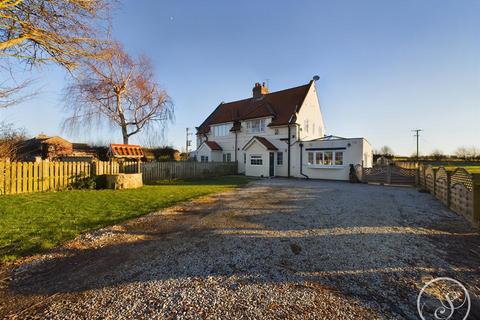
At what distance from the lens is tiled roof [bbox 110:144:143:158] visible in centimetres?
1664

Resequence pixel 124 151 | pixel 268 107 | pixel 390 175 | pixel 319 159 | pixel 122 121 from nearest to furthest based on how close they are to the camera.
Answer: pixel 390 175
pixel 124 151
pixel 319 159
pixel 122 121
pixel 268 107

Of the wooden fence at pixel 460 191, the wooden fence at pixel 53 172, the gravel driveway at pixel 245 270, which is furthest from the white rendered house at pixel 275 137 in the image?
the gravel driveway at pixel 245 270

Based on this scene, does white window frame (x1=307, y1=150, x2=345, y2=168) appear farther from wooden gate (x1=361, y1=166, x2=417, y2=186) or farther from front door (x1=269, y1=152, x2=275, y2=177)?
front door (x1=269, y1=152, x2=275, y2=177)

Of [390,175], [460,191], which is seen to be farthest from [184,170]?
[460,191]

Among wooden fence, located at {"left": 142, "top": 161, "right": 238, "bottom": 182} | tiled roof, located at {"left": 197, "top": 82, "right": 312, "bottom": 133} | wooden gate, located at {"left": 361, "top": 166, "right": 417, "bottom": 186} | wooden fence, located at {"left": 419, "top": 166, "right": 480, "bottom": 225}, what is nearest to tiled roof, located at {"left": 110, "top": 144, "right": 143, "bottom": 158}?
wooden fence, located at {"left": 142, "top": 161, "right": 238, "bottom": 182}

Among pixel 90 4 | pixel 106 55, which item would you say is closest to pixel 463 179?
pixel 106 55

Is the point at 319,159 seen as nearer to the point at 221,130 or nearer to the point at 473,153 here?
the point at 221,130

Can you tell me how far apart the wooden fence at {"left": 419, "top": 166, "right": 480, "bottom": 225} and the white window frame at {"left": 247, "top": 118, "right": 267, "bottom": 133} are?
15815mm

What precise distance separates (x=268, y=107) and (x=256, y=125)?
2.44 m

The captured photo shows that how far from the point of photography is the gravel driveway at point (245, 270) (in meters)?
2.65

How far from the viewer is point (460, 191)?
23.9 ft

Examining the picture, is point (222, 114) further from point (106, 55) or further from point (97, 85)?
point (106, 55)

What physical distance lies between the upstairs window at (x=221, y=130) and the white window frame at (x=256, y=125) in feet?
10.5

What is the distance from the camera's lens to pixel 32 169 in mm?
11000
